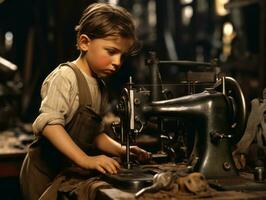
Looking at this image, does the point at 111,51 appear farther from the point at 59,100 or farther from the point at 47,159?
the point at 47,159

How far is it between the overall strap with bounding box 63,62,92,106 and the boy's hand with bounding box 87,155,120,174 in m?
0.33

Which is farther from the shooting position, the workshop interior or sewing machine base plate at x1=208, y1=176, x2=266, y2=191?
the workshop interior

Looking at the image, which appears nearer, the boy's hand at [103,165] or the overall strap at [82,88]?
the boy's hand at [103,165]

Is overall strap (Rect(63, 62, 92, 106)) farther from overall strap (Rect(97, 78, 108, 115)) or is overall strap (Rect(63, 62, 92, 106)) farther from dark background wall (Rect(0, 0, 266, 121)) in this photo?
dark background wall (Rect(0, 0, 266, 121))

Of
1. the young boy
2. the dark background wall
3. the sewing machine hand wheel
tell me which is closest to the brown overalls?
the young boy

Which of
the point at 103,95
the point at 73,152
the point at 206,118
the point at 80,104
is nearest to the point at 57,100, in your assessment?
the point at 80,104

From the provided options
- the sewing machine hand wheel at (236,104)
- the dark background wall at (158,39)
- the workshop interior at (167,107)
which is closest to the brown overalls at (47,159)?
the workshop interior at (167,107)

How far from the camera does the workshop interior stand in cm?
221

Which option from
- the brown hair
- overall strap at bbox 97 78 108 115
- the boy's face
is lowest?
overall strap at bbox 97 78 108 115

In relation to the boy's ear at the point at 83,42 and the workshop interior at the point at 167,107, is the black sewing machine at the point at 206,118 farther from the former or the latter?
the boy's ear at the point at 83,42

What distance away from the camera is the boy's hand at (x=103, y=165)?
229 centimetres

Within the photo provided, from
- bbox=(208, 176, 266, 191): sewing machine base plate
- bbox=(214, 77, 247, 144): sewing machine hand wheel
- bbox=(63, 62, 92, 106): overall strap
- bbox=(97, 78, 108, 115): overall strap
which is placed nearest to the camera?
bbox=(208, 176, 266, 191): sewing machine base plate

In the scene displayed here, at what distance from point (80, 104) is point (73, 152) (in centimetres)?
27

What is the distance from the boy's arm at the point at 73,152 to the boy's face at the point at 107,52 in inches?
13.2
